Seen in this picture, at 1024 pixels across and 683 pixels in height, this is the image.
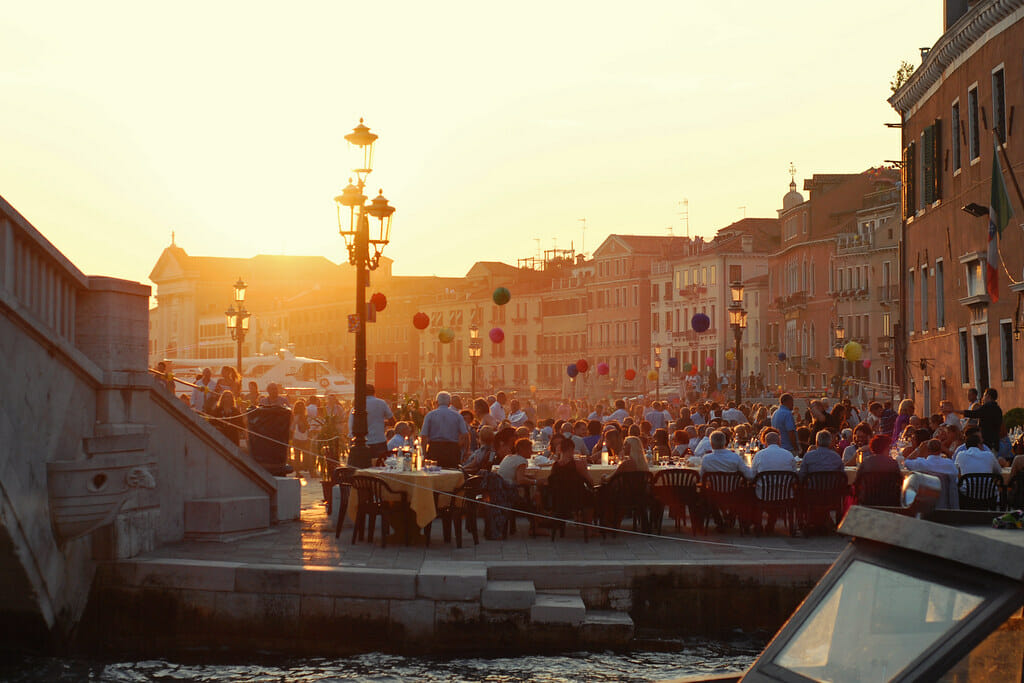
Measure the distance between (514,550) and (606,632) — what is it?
8.09 feet

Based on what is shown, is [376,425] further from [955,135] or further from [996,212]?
[955,135]

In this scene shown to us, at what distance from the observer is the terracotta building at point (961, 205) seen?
2428 centimetres

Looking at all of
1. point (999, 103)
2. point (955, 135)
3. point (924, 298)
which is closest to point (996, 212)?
point (999, 103)

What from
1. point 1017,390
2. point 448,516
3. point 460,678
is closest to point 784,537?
point 448,516

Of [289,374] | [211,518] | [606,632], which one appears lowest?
[606,632]

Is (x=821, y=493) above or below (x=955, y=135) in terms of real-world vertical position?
below

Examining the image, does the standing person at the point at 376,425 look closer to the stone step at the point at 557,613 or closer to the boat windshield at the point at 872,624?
the stone step at the point at 557,613

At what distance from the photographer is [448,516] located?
13.8 meters

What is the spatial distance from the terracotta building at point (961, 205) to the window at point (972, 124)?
2 cm

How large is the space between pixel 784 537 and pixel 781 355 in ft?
199

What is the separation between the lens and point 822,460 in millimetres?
14477

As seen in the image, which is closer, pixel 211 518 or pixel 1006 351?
pixel 211 518

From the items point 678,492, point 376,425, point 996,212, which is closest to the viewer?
point 678,492

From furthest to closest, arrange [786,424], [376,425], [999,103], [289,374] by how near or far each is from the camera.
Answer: [289,374] → [999,103] → [786,424] → [376,425]
